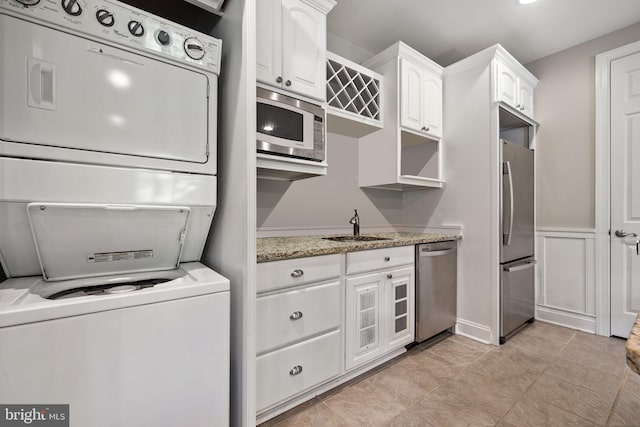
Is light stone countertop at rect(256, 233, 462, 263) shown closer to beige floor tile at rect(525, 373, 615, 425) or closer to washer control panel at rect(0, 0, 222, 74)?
washer control panel at rect(0, 0, 222, 74)

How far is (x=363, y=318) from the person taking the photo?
1844 millimetres

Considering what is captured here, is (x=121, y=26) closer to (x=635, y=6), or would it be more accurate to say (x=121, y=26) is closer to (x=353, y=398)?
(x=353, y=398)

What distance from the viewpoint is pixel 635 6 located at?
7.23 ft

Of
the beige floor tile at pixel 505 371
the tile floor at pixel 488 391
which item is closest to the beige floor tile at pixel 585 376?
the tile floor at pixel 488 391

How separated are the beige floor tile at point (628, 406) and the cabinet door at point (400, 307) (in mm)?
1090

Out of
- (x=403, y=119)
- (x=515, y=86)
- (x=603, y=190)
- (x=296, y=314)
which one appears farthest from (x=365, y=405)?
(x=515, y=86)

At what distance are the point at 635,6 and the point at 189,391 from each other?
386 cm

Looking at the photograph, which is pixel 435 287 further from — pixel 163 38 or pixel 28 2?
pixel 28 2

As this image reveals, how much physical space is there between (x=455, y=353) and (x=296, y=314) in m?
1.47

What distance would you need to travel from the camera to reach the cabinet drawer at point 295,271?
140cm

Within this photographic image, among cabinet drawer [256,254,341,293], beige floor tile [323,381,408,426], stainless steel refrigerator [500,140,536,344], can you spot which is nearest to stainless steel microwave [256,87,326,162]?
cabinet drawer [256,254,341,293]

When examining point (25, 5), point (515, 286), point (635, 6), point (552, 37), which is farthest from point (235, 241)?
point (635, 6)

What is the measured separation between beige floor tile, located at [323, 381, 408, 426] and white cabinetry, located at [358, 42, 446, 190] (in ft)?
5.08

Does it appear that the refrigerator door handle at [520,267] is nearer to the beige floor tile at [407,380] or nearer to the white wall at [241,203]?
the beige floor tile at [407,380]
